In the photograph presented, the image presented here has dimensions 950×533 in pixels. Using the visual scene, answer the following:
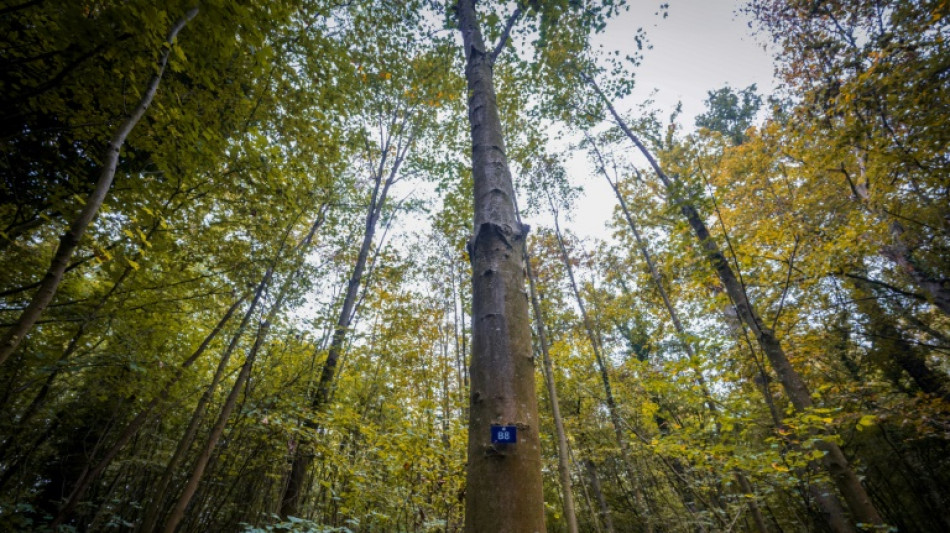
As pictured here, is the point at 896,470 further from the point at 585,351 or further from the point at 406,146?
the point at 406,146

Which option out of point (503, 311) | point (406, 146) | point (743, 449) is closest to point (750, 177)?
point (743, 449)

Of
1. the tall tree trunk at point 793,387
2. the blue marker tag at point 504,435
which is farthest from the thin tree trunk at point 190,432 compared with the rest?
the tall tree trunk at point 793,387

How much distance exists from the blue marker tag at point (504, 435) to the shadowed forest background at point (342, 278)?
0.10 feet

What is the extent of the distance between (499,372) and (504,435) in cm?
22

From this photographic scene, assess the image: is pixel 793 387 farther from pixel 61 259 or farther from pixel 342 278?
pixel 342 278

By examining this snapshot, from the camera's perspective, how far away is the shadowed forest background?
2740 mm

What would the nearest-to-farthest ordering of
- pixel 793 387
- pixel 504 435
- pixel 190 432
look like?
pixel 504 435
pixel 190 432
pixel 793 387

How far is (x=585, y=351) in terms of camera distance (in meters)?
9.17

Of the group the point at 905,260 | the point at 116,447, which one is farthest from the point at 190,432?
the point at 905,260

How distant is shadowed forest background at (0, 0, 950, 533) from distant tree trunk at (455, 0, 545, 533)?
0.10ft

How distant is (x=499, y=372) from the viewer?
129 cm

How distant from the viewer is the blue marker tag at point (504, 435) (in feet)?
3.72

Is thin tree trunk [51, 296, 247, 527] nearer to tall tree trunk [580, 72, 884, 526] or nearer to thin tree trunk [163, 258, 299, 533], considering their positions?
thin tree trunk [163, 258, 299, 533]

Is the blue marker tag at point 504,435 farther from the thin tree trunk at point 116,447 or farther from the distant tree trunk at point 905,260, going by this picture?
the distant tree trunk at point 905,260
